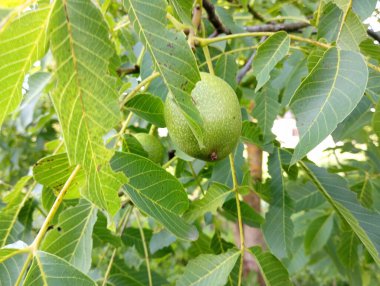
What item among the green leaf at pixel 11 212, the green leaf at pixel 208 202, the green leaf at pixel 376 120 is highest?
the green leaf at pixel 376 120

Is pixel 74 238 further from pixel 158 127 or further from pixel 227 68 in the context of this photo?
pixel 227 68

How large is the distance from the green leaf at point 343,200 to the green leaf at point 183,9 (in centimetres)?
56

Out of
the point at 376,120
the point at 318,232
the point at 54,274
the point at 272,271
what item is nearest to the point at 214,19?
the point at 376,120

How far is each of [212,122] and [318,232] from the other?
128 centimetres

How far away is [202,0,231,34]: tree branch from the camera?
1.42 meters

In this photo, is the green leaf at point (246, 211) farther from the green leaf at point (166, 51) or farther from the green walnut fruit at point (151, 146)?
the green leaf at point (166, 51)

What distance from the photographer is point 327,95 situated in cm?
90

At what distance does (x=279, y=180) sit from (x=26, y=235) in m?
0.77

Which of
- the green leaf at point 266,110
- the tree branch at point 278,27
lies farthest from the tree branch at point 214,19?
the green leaf at point 266,110

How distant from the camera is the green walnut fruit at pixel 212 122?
0.96 m

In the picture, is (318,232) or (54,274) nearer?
(54,274)

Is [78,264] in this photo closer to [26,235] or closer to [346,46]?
[26,235]

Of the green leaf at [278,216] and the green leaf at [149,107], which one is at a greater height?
the green leaf at [149,107]

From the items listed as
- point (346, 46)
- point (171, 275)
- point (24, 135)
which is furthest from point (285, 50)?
point (171, 275)
